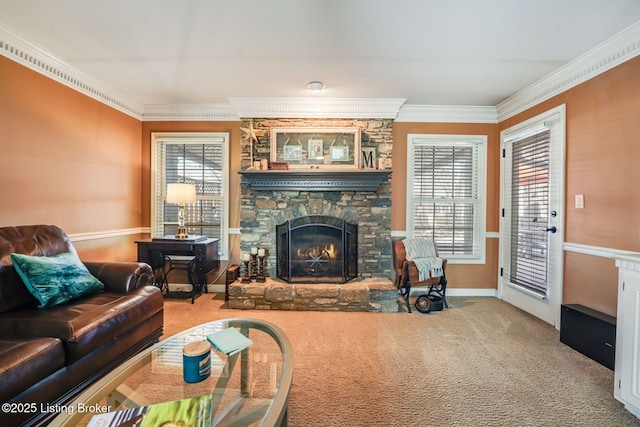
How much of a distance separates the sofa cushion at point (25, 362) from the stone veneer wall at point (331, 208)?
231cm

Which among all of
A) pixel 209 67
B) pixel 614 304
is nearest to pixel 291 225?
pixel 209 67

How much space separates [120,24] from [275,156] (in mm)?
1948

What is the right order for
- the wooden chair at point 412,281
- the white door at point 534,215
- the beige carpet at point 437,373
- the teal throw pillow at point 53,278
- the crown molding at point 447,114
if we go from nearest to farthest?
the beige carpet at point 437,373 → the teal throw pillow at point 53,278 → the white door at point 534,215 → the wooden chair at point 412,281 → the crown molding at point 447,114

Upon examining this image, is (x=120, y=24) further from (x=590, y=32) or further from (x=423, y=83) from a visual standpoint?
(x=590, y=32)

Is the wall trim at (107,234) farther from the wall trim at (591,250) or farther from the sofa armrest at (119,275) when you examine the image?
the wall trim at (591,250)

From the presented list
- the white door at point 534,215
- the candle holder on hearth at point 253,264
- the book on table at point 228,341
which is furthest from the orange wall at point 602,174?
the candle holder on hearth at point 253,264

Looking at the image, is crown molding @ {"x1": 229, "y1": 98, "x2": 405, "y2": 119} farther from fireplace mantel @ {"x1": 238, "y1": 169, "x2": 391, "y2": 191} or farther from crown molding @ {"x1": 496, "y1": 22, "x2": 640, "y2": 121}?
crown molding @ {"x1": 496, "y1": 22, "x2": 640, "y2": 121}

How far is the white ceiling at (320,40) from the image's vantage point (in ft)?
6.46

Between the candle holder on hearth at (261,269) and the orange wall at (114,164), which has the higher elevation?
the orange wall at (114,164)

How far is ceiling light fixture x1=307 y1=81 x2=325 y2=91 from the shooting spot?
10.3ft

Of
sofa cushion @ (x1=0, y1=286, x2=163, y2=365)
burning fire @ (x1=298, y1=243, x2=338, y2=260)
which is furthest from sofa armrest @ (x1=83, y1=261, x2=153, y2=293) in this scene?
burning fire @ (x1=298, y1=243, x2=338, y2=260)

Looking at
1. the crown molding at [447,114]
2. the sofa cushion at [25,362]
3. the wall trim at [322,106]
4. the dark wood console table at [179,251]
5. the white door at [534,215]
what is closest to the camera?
the sofa cushion at [25,362]

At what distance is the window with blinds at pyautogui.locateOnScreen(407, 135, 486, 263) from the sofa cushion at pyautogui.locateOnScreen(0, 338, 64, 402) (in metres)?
3.60

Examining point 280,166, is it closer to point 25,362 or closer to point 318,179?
point 318,179
